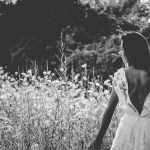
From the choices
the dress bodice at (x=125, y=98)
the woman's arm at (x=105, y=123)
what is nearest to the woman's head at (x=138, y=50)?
the dress bodice at (x=125, y=98)

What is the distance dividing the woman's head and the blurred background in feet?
38.1

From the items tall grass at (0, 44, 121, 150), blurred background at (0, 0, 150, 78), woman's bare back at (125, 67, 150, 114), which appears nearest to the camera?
woman's bare back at (125, 67, 150, 114)

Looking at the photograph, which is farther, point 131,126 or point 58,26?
point 58,26

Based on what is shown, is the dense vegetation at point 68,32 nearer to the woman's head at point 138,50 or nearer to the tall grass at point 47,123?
the tall grass at point 47,123

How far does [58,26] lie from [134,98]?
13207mm

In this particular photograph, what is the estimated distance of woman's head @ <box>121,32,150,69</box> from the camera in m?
3.25

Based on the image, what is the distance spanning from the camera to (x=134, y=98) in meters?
3.26

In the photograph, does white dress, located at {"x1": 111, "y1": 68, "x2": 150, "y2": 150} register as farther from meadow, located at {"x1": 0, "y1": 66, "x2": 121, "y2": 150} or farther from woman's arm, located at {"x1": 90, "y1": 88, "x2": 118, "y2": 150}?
meadow, located at {"x1": 0, "y1": 66, "x2": 121, "y2": 150}

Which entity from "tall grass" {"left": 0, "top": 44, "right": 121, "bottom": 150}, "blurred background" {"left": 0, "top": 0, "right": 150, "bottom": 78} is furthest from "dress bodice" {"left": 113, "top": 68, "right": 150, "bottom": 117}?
"blurred background" {"left": 0, "top": 0, "right": 150, "bottom": 78}

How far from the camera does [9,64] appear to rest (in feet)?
53.7

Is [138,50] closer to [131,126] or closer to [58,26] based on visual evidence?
[131,126]

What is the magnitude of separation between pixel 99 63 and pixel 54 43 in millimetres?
2541

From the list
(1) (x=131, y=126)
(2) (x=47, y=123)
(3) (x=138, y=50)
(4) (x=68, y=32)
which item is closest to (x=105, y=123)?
(1) (x=131, y=126)

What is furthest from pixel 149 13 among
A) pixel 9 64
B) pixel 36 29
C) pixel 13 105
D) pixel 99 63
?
pixel 13 105
